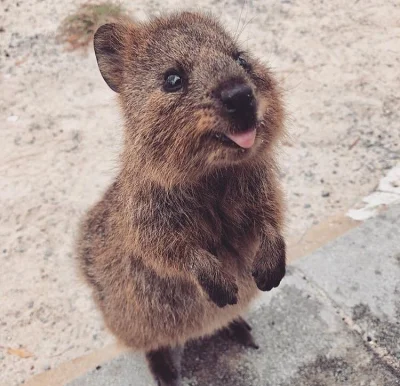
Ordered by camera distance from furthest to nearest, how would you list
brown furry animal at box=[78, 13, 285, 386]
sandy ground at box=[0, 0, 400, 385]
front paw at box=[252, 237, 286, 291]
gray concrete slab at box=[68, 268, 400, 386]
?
sandy ground at box=[0, 0, 400, 385] → gray concrete slab at box=[68, 268, 400, 386] → front paw at box=[252, 237, 286, 291] → brown furry animal at box=[78, 13, 285, 386]

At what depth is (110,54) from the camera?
109 inches

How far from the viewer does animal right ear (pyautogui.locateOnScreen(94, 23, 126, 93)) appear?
9.07 feet

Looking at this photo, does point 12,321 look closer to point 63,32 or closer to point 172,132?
point 172,132

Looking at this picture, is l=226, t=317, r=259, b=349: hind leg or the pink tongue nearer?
the pink tongue

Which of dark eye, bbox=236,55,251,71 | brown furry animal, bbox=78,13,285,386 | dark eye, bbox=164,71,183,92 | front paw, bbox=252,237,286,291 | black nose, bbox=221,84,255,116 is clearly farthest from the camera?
front paw, bbox=252,237,286,291

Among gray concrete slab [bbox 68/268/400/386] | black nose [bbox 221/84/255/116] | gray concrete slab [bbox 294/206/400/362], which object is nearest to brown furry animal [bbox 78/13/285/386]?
black nose [bbox 221/84/255/116]

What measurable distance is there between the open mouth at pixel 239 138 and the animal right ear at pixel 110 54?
79cm

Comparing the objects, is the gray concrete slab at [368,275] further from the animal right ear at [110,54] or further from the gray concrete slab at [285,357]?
the animal right ear at [110,54]

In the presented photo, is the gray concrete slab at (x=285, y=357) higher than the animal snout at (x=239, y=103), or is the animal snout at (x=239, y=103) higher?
the animal snout at (x=239, y=103)

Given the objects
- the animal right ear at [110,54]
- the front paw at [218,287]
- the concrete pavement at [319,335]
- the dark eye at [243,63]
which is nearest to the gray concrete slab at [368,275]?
the concrete pavement at [319,335]

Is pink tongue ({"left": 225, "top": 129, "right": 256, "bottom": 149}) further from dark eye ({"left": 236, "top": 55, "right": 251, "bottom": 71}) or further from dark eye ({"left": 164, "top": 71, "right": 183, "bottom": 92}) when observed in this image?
dark eye ({"left": 236, "top": 55, "right": 251, "bottom": 71})

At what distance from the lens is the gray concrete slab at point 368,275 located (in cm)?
316

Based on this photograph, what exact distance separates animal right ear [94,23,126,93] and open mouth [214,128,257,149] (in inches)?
31.1

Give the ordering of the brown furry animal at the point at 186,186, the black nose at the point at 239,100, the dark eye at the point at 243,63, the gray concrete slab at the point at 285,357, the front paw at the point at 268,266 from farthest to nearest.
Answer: the gray concrete slab at the point at 285,357 → the front paw at the point at 268,266 → the dark eye at the point at 243,63 → the brown furry animal at the point at 186,186 → the black nose at the point at 239,100
